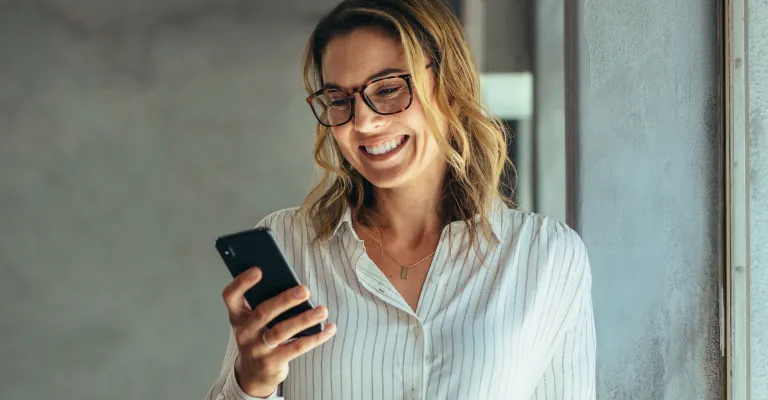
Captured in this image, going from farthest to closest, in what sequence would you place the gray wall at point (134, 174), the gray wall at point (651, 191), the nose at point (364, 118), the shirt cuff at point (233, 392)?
the gray wall at point (134, 174) < the gray wall at point (651, 191) < the nose at point (364, 118) < the shirt cuff at point (233, 392)

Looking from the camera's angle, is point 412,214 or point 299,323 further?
point 412,214

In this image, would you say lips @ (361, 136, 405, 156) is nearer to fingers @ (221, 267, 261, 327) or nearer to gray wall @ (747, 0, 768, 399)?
fingers @ (221, 267, 261, 327)

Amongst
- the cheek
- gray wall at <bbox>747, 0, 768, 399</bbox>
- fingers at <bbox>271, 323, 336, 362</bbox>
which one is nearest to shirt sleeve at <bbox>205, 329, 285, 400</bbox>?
fingers at <bbox>271, 323, 336, 362</bbox>

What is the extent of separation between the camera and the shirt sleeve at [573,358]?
1271 mm

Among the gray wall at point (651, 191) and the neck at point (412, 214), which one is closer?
the neck at point (412, 214)

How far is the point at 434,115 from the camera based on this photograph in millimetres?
1226

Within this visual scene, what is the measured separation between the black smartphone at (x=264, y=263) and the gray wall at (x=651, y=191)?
782mm

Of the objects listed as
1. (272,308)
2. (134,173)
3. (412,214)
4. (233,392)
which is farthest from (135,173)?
(272,308)

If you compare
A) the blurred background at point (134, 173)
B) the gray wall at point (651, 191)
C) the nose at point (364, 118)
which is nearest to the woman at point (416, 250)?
the nose at point (364, 118)

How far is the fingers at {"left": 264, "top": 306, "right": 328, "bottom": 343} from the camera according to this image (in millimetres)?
962

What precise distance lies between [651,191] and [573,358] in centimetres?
47

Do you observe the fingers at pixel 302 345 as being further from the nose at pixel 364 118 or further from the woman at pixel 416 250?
the nose at pixel 364 118

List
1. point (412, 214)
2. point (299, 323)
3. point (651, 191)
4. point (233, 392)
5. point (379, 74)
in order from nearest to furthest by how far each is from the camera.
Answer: point (299, 323) < point (233, 392) < point (379, 74) < point (412, 214) < point (651, 191)

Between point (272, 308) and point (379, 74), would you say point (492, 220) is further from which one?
point (272, 308)
